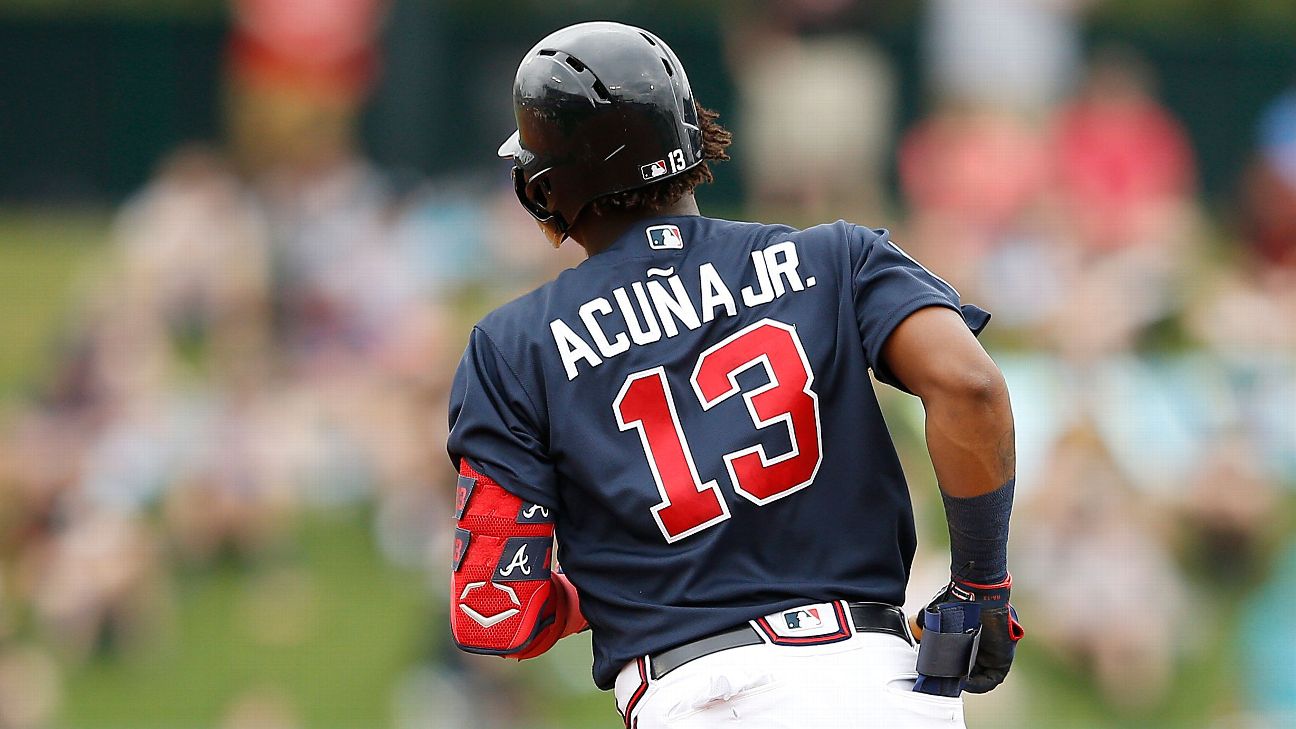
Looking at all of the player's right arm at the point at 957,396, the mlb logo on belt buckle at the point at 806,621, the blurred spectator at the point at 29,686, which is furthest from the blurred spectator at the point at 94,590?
the player's right arm at the point at 957,396

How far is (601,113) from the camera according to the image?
279 centimetres

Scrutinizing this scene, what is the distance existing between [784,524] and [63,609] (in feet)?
22.4

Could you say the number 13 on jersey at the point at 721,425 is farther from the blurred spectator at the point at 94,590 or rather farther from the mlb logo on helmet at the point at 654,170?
the blurred spectator at the point at 94,590

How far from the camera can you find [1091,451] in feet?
28.5

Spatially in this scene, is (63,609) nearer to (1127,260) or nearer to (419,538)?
(419,538)

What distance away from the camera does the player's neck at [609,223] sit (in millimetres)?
2875

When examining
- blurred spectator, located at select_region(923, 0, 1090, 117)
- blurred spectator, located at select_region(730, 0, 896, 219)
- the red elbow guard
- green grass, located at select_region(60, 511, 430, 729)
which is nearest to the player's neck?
the red elbow guard

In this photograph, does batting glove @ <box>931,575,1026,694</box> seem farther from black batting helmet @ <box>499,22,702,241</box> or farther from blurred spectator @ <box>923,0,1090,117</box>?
blurred spectator @ <box>923,0,1090,117</box>

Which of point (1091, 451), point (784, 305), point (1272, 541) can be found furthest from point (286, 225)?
point (784, 305)

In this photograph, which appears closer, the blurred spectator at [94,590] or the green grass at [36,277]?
the blurred spectator at [94,590]

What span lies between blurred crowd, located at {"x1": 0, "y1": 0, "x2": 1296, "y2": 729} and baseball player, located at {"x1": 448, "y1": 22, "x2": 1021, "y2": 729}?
568 centimetres

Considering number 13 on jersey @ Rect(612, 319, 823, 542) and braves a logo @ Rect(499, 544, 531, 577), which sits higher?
number 13 on jersey @ Rect(612, 319, 823, 542)

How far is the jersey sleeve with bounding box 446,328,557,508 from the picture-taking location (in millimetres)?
2684

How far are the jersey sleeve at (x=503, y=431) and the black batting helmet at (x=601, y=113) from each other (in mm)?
361
